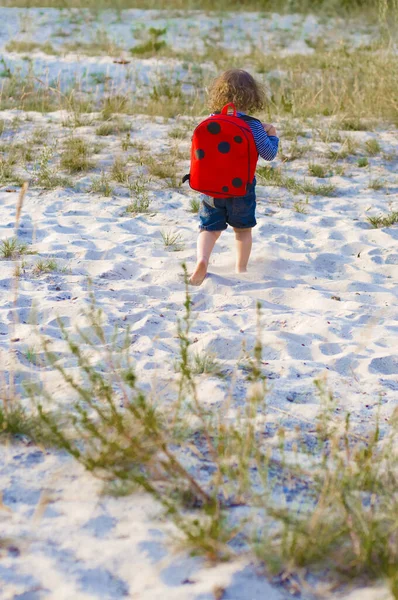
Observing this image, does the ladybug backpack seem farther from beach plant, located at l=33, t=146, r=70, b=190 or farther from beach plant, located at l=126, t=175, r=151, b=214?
beach plant, located at l=33, t=146, r=70, b=190

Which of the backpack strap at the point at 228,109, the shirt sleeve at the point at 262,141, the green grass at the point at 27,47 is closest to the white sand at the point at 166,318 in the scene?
the shirt sleeve at the point at 262,141

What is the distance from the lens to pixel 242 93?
13.2 feet

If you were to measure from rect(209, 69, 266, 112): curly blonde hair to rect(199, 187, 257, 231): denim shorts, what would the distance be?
19.3 inches

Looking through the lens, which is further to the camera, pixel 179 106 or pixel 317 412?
pixel 179 106

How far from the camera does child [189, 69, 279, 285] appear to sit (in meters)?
4.03

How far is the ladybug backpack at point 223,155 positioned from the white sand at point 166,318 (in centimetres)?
57

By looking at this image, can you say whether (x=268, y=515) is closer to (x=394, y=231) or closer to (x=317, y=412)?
(x=317, y=412)

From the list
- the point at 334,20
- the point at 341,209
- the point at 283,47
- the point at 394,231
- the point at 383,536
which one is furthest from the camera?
the point at 334,20

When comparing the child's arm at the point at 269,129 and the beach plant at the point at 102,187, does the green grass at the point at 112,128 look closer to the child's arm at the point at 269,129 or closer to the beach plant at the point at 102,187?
the beach plant at the point at 102,187

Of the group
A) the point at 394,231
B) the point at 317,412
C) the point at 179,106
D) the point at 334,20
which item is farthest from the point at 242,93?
the point at 334,20

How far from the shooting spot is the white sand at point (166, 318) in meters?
1.90

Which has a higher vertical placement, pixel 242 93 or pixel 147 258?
pixel 242 93

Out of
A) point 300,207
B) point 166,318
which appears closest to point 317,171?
point 300,207

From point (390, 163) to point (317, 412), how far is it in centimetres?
432
